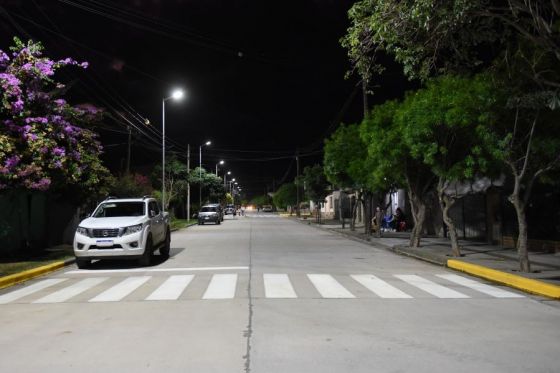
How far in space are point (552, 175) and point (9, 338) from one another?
1412cm

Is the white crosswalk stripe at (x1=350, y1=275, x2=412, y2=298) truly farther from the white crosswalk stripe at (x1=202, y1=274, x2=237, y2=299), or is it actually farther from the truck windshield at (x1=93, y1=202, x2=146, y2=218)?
the truck windshield at (x1=93, y1=202, x2=146, y2=218)

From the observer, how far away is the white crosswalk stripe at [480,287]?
10.8m

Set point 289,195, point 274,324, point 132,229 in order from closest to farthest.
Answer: point 274,324 < point 132,229 < point 289,195

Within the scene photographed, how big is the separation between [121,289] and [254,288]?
272cm

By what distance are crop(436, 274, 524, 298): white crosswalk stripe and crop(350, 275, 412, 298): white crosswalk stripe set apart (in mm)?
1681

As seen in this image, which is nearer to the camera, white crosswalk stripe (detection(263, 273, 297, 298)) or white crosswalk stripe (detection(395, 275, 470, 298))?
white crosswalk stripe (detection(263, 273, 297, 298))

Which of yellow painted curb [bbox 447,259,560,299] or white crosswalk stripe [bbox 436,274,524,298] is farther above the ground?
yellow painted curb [bbox 447,259,560,299]

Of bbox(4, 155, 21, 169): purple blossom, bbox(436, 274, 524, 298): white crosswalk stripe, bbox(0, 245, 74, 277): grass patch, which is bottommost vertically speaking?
bbox(436, 274, 524, 298): white crosswalk stripe

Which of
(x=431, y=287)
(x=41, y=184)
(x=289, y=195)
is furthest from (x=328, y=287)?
(x=289, y=195)

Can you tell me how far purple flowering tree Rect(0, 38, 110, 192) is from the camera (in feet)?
51.3

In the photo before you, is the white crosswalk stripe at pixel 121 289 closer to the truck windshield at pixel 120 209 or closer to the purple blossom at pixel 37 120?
the truck windshield at pixel 120 209

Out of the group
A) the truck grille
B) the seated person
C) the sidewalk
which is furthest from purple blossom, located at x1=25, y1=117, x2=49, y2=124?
the seated person

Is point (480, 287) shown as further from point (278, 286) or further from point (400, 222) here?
point (400, 222)

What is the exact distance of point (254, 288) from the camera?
448 inches
